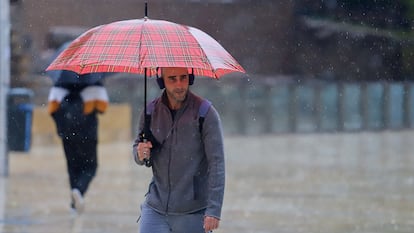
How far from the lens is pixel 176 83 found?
5953mm

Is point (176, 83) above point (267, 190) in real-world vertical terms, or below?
above

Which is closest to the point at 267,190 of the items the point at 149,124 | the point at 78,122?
the point at 78,122

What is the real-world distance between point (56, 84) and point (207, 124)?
462 cm

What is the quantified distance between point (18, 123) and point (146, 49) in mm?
8761

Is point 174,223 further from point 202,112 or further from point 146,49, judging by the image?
point 146,49

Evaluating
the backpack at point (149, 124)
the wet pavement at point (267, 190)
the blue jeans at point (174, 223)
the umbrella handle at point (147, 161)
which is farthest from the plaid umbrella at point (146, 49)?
the wet pavement at point (267, 190)

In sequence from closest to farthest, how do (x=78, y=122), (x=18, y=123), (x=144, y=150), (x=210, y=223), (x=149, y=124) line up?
(x=210, y=223), (x=144, y=150), (x=149, y=124), (x=78, y=122), (x=18, y=123)

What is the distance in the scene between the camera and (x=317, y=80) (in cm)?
2550

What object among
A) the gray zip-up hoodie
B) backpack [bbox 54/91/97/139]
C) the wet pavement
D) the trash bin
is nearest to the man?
the gray zip-up hoodie

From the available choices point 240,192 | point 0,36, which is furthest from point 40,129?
point 240,192

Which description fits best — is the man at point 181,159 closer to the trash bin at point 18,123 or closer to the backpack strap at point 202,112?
the backpack strap at point 202,112

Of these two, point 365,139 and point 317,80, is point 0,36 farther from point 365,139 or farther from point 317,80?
point 317,80

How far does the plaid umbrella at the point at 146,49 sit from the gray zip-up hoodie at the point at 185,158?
0.23 metres

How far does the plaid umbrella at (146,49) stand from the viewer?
5.89 m
